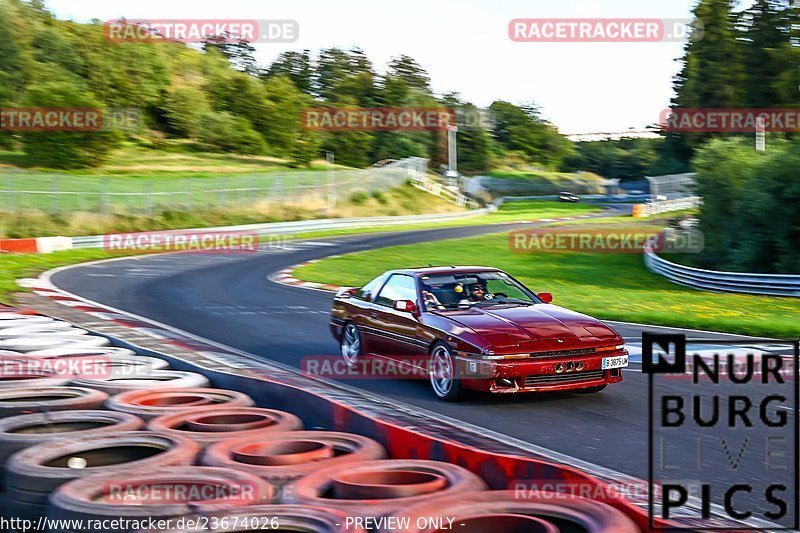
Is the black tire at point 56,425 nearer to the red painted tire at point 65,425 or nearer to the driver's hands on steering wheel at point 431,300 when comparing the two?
the red painted tire at point 65,425

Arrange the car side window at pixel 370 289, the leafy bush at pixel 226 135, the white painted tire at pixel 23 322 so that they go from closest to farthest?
the car side window at pixel 370 289, the white painted tire at pixel 23 322, the leafy bush at pixel 226 135

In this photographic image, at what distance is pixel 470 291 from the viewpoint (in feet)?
32.0

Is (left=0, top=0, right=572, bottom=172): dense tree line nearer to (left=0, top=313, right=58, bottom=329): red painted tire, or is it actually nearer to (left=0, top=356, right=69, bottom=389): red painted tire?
(left=0, top=313, right=58, bottom=329): red painted tire

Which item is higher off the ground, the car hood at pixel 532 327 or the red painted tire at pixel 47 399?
the car hood at pixel 532 327

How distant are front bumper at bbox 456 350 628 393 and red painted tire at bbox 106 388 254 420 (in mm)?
2131

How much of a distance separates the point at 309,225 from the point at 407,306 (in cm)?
3957

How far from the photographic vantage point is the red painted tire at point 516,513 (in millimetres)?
4109

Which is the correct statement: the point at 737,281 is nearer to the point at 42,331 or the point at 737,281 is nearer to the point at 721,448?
the point at 42,331

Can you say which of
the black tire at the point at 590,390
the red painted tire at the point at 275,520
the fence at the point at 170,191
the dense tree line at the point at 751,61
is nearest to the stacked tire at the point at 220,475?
the red painted tire at the point at 275,520

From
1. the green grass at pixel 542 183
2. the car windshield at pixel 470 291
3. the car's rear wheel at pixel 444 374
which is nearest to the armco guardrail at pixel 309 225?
the car windshield at pixel 470 291

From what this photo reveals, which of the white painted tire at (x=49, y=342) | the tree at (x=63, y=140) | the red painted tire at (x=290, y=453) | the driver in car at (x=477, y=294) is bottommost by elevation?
the white painted tire at (x=49, y=342)

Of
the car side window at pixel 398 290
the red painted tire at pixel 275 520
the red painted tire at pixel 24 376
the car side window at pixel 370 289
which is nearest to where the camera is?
the red painted tire at pixel 275 520

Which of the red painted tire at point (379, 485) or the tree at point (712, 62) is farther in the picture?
the tree at point (712, 62)

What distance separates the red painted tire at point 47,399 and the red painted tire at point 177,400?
0.17 metres
